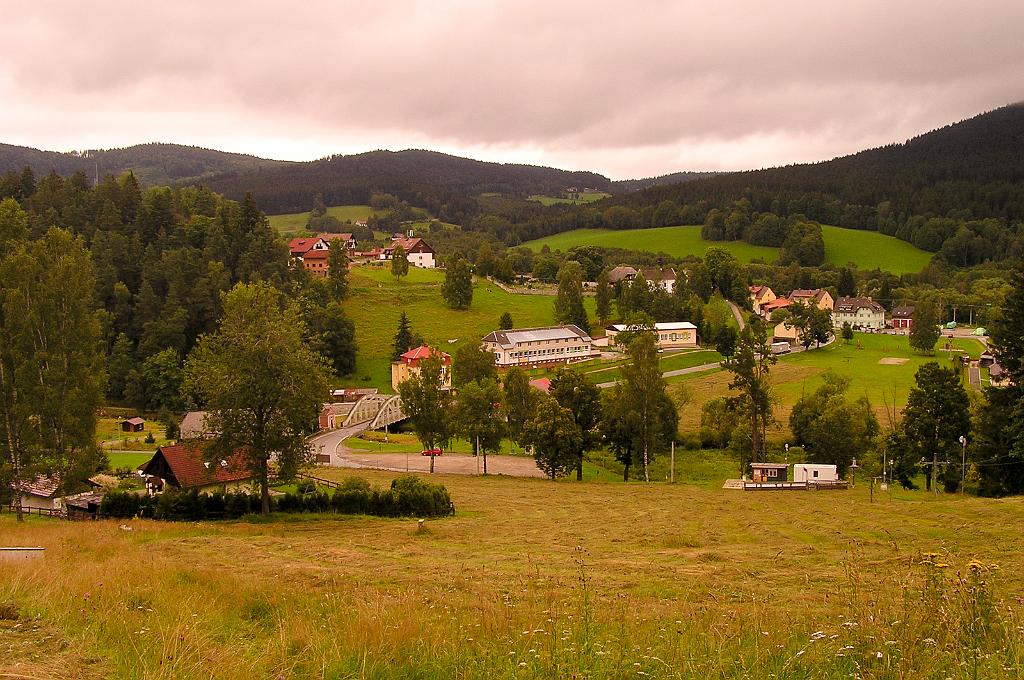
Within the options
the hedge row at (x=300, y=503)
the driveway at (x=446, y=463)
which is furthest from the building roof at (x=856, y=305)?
the hedge row at (x=300, y=503)

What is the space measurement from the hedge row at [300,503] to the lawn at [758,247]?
137920 millimetres

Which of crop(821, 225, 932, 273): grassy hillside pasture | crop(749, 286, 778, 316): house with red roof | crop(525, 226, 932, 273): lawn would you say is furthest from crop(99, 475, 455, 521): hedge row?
crop(821, 225, 932, 273): grassy hillside pasture

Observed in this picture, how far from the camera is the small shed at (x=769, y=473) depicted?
41438mm

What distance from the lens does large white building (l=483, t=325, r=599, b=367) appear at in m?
82.5

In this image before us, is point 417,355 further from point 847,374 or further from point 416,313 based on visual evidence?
point 847,374

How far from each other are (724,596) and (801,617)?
2.80 metres

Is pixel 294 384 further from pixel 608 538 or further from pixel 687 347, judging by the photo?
pixel 687 347

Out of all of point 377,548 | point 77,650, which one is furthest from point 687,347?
point 77,650

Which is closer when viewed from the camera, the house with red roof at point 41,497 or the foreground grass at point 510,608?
the foreground grass at point 510,608

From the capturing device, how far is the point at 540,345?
84.2 meters

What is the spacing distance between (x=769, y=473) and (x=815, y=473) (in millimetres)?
2446

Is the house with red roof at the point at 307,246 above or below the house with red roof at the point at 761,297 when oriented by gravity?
above

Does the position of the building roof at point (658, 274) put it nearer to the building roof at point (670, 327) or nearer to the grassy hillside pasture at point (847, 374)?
the building roof at point (670, 327)

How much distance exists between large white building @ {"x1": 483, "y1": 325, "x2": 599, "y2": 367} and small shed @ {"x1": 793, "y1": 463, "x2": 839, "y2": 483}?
43.7 meters
